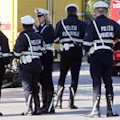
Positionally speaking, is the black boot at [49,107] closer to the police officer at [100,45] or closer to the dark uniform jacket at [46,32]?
the police officer at [100,45]

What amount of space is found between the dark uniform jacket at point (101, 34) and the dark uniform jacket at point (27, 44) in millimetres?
914

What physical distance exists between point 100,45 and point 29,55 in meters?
1.36

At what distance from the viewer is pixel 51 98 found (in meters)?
11.6

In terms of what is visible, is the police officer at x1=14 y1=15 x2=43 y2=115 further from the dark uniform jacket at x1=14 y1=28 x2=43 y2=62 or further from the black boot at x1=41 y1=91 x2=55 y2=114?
the black boot at x1=41 y1=91 x2=55 y2=114

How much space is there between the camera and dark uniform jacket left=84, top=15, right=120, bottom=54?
10.7m

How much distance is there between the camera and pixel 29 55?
10.9 m

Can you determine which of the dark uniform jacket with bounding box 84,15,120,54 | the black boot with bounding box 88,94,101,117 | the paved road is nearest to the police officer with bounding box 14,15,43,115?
the paved road

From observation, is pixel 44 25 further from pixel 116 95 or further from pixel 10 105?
pixel 116 95

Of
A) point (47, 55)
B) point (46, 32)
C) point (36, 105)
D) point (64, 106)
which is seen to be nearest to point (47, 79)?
point (47, 55)

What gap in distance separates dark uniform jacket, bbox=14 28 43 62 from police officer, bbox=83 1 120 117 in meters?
0.91

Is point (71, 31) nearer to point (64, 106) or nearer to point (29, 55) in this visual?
point (29, 55)

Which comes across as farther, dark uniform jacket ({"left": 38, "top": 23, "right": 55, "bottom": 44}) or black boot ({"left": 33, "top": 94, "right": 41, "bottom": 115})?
dark uniform jacket ({"left": 38, "top": 23, "right": 55, "bottom": 44})

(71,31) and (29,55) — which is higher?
(71,31)

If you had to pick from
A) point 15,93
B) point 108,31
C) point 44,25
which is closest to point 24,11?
point 15,93
